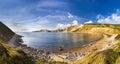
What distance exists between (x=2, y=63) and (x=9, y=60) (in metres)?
2.32

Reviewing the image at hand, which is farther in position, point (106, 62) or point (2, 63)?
point (2, 63)

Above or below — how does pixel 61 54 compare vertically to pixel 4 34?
below

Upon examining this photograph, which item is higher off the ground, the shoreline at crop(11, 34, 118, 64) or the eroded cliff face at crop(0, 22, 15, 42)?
the eroded cliff face at crop(0, 22, 15, 42)

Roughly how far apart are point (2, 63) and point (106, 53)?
14.8m

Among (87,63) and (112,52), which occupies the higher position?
(112,52)

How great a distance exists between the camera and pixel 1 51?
30.6 metres

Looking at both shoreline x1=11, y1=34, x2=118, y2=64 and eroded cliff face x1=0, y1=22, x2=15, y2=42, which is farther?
eroded cliff face x1=0, y1=22, x2=15, y2=42

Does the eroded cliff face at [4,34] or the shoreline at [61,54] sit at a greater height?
Result: the eroded cliff face at [4,34]

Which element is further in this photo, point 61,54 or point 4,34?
point 4,34

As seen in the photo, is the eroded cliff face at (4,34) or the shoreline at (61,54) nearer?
the shoreline at (61,54)

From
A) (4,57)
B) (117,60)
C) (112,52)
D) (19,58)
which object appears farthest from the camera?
(19,58)

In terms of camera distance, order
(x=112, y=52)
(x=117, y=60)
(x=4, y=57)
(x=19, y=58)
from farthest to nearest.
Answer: (x=19, y=58)
(x=4, y=57)
(x=112, y=52)
(x=117, y=60)

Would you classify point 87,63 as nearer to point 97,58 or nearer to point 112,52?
point 97,58

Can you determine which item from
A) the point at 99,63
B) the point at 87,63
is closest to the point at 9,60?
the point at 87,63
